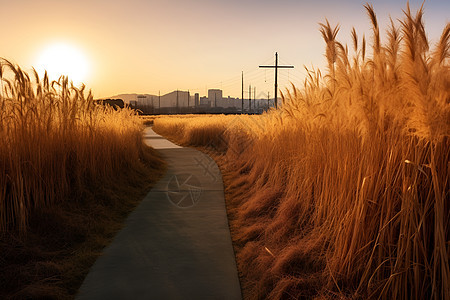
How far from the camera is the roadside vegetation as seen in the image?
3614 mm

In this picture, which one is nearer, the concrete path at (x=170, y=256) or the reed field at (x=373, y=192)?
the reed field at (x=373, y=192)

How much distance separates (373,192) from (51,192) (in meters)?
4.22

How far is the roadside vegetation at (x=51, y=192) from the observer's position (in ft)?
11.9

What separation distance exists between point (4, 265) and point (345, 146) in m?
3.60

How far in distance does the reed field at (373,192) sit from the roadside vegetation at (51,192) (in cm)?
201

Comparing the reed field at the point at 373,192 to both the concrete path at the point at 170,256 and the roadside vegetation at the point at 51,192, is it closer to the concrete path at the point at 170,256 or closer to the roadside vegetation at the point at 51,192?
the concrete path at the point at 170,256

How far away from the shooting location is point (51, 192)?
16.1ft

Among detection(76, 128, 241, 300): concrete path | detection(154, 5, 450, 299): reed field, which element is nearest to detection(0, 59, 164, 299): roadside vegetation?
detection(76, 128, 241, 300): concrete path

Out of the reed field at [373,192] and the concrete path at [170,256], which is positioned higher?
the reed field at [373,192]

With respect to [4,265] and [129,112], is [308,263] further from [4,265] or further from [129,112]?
[129,112]

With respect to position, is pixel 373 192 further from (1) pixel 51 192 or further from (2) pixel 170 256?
(1) pixel 51 192

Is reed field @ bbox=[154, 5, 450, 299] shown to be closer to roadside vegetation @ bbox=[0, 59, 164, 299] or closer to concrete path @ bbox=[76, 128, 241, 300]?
concrete path @ bbox=[76, 128, 241, 300]

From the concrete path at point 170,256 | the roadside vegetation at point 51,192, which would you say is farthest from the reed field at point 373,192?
the roadside vegetation at point 51,192

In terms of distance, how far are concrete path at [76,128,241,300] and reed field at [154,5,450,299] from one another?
0.35 meters
